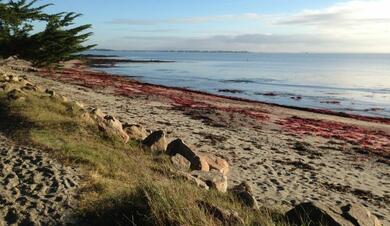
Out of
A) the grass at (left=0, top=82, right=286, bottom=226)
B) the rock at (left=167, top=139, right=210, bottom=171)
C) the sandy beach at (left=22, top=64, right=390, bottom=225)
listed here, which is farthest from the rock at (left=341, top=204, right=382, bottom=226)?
the rock at (left=167, top=139, right=210, bottom=171)

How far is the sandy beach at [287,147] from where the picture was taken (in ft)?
40.1

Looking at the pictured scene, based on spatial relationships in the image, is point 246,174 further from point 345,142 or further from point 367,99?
point 367,99

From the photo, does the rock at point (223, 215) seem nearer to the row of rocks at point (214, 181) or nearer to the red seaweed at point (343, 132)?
the row of rocks at point (214, 181)

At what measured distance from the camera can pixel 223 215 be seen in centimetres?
545

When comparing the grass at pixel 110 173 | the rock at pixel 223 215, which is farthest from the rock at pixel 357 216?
the rock at pixel 223 215

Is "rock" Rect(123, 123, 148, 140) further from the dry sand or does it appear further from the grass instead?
the dry sand

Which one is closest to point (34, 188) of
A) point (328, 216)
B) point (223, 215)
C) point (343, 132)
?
point (223, 215)

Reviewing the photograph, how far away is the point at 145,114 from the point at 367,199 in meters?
→ 13.7

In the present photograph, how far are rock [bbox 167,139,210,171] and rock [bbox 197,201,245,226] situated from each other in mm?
6068

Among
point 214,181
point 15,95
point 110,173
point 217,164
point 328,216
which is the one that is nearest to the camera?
point 328,216

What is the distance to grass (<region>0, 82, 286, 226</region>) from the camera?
18.5 ft

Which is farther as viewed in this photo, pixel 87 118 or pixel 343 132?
pixel 343 132

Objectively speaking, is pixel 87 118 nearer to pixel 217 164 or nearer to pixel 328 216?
pixel 217 164

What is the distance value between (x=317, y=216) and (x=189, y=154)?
20.6 feet
